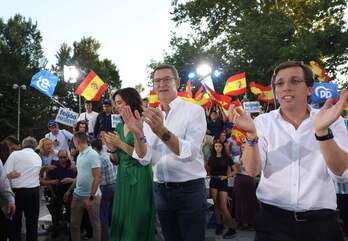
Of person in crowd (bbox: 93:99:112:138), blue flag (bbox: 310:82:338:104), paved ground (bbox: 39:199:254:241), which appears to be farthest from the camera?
person in crowd (bbox: 93:99:112:138)

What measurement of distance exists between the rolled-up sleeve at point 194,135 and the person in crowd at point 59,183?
18.5ft

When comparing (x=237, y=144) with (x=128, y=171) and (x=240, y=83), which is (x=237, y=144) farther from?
(x=128, y=171)

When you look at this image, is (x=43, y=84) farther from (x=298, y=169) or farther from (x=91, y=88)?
(x=298, y=169)

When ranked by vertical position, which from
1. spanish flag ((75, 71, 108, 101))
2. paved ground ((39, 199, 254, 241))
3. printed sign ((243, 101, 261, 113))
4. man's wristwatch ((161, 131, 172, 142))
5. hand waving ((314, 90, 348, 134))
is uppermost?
spanish flag ((75, 71, 108, 101))

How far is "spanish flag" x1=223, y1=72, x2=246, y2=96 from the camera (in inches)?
485

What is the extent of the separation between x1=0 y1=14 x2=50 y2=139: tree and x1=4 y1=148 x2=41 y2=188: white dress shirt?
3000 cm

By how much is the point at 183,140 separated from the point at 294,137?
0.90 m

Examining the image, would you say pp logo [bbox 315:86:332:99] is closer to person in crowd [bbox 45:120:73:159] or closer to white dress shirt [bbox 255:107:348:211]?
person in crowd [bbox 45:120:73:159]

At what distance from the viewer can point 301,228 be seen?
2369 millimetres

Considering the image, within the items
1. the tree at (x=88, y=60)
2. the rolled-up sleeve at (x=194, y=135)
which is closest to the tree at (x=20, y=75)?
the tree at (x=88, y=60)

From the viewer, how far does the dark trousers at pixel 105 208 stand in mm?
6715

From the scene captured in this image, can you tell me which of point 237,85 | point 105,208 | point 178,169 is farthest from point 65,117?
point 178,169

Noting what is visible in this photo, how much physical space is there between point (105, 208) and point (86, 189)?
2.04ft

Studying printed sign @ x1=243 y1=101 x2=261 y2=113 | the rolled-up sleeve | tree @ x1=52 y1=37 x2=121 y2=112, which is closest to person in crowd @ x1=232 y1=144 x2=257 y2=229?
printed sign @ x1=243 y1=101 x2=261 y2=113
